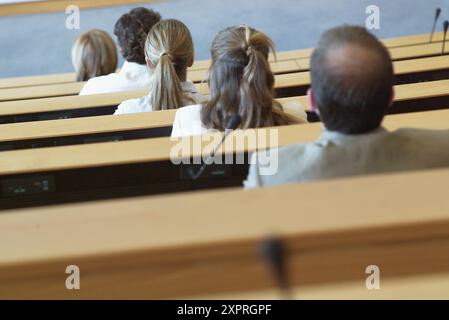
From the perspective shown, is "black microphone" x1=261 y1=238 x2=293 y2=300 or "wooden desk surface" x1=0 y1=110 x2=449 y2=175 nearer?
"black microphone" x1=261 y1=238 x2=293 y2=300

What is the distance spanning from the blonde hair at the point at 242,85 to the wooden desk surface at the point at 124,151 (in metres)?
0.26

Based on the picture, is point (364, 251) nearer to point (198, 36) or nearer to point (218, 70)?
point (218, 70)

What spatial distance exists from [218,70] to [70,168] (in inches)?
25.8

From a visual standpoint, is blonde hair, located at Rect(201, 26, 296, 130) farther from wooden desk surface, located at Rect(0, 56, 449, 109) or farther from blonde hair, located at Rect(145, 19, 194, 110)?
wooden desk surface, located at Rect(0, 56, 449, 109)

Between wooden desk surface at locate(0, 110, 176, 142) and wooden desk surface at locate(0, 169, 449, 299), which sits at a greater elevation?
wooden desk surface at locate(0, 110, 176, 142)

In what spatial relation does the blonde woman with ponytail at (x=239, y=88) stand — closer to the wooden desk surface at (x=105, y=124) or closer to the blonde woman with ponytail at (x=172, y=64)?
the wooden desk surface at (x=105, y=124)

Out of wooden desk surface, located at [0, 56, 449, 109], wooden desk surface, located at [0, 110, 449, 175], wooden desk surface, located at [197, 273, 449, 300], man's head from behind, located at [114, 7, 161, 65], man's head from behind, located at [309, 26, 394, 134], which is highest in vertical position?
man's head from behind, located at [114, 7, 161, 65]

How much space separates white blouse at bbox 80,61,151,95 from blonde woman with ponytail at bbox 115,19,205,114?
65 centimetres

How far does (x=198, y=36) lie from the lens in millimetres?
6551

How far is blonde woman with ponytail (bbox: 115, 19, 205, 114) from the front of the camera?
111 inches

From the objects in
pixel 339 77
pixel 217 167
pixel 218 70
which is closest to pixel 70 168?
pixel 217 167

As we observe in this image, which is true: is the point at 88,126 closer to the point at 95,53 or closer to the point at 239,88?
the point at 239,88

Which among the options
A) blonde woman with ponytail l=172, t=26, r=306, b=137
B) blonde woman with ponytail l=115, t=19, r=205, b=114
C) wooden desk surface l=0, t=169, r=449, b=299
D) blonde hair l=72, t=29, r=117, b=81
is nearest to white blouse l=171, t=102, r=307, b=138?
blonde woman with ponytail l=172, t=26, r=306, b=137

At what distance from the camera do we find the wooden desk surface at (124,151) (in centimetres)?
187
